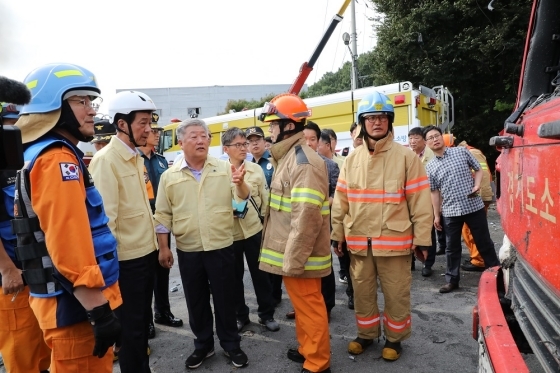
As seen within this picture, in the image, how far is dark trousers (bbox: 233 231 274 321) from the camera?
3924 millimetres

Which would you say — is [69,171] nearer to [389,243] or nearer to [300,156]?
[300,156]

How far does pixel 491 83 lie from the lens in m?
14.2

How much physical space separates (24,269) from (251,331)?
2473mm

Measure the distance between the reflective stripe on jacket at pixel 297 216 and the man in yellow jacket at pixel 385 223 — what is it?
1.27 feet

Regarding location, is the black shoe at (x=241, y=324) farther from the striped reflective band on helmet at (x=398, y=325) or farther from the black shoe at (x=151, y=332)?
the striped reflective band on helmet at (x=398, y=325)

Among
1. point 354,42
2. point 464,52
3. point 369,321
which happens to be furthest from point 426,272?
point 354,42

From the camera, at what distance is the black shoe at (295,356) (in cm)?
320

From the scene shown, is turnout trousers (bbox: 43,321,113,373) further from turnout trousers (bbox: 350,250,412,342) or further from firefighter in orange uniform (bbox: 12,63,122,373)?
turnout trousers (bbox: 350,250,412,342)

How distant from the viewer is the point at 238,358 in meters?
3.17

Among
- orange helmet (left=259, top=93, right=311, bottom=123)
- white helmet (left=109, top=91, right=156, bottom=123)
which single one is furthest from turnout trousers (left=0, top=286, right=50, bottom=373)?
orange helmet (left=259, top=93, right=311, bottom=123)

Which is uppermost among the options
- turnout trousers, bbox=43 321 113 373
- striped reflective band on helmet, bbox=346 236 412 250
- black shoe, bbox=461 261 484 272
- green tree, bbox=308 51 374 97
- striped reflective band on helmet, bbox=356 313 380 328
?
green tree, bbox=308 51 374 97

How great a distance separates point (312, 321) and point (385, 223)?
3.09ft

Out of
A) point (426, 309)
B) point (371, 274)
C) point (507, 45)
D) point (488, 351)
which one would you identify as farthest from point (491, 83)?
point (488, 351)

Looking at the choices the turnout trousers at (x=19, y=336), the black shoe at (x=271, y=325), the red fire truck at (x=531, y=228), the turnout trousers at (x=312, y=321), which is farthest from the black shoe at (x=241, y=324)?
the red fire truck at (x=531, y=228)
